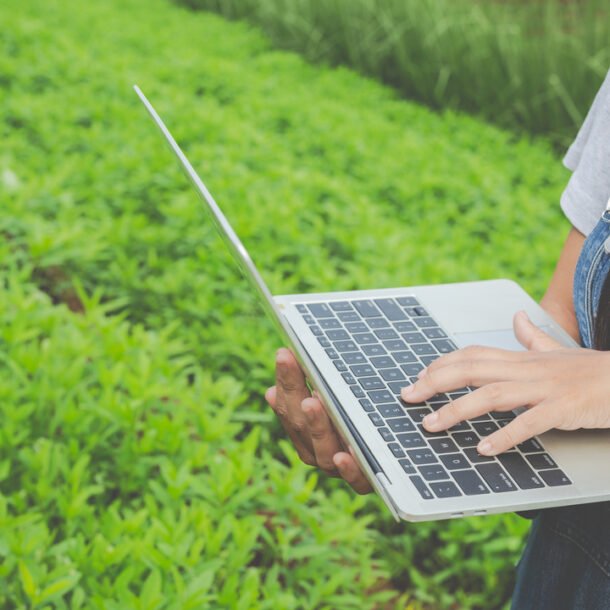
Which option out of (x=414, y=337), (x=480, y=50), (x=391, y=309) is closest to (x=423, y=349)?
(x=414, y=337)

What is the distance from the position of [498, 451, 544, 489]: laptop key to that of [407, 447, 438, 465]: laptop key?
101 millimetres

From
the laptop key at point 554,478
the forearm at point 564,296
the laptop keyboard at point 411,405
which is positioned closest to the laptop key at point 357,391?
the laptop keyboard at point 411,405

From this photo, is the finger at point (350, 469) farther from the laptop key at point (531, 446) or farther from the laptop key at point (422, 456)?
the laptop key at point (531, 446)

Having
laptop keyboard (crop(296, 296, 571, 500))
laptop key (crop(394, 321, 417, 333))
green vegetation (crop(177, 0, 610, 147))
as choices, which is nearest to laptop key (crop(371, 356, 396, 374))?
laptop keyboard (crop(296, 296, 571, 500))

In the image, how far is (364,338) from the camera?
1.61 m

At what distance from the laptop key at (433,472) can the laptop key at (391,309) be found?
0.47 meters

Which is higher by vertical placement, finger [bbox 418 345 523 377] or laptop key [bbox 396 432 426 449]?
finger [bbox 418 345 523 377]

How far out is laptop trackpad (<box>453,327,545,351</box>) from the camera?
5.35 ft

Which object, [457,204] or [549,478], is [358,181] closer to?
[457,204]

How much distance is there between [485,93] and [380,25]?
112 centimetres

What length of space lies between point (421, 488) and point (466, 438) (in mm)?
150

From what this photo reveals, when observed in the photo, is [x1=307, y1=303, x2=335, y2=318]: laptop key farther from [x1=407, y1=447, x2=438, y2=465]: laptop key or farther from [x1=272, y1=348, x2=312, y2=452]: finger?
[x1=407, y1=447, x2=438, y2=465]: laptop key

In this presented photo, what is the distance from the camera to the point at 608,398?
1169mm

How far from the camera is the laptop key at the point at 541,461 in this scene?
128cm
